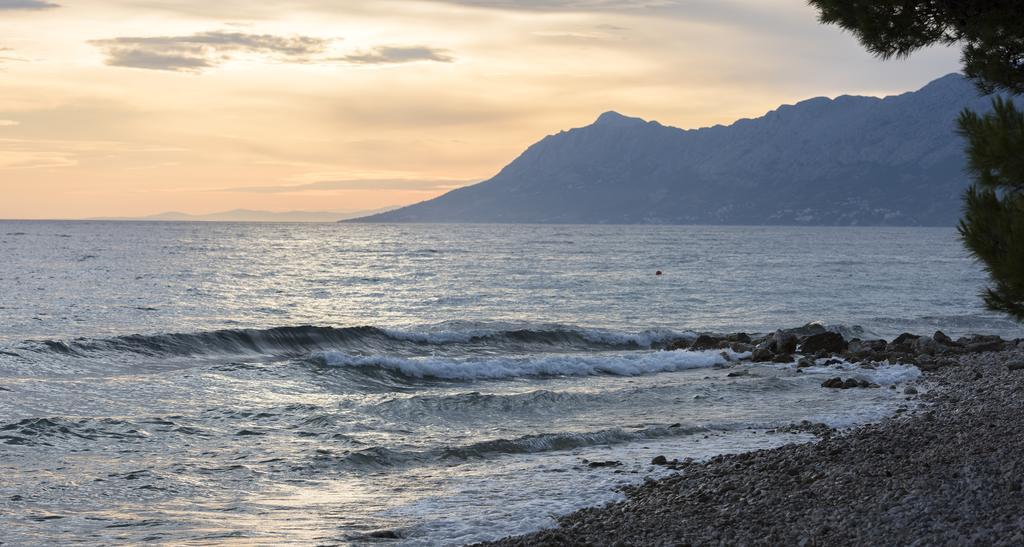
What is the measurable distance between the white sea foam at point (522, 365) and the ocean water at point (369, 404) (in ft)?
0.29

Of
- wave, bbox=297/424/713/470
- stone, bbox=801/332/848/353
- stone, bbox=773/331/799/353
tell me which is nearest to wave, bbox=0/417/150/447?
wave, bbox=297/424/713/470

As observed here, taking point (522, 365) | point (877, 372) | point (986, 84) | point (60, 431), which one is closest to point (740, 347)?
point (877, 372)

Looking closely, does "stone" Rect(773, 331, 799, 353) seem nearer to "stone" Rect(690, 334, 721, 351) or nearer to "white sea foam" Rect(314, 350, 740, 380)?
"white sea foam" Rect(314, 350, 740, 380)

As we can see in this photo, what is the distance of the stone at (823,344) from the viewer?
91.9 feet

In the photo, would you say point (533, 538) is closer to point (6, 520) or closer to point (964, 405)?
point (6, 520)

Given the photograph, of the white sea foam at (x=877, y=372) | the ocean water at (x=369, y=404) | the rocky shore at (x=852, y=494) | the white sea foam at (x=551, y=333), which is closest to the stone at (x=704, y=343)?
the ocean water at (x=369, y=404)

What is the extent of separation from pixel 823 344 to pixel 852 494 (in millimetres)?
18904

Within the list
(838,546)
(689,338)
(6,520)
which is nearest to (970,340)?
(689,338)

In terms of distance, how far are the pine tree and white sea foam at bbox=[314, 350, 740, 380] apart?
15.0 metres

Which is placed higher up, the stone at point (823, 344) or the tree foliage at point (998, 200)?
the tree foliage at point (998, 200)

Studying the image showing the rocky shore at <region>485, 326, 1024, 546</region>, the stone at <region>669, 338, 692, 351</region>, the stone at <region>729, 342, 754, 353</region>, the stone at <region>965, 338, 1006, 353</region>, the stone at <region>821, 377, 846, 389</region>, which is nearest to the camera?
the rocky shore at <region>485, 326, 1024, 546</region>

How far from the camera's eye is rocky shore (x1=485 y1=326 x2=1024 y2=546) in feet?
28.6

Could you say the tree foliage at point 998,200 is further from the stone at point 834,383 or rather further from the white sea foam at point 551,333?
the white sea foam at point 551,333

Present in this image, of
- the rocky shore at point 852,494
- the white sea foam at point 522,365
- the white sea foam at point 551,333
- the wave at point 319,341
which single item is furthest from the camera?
the white sea foam at point 551,333
